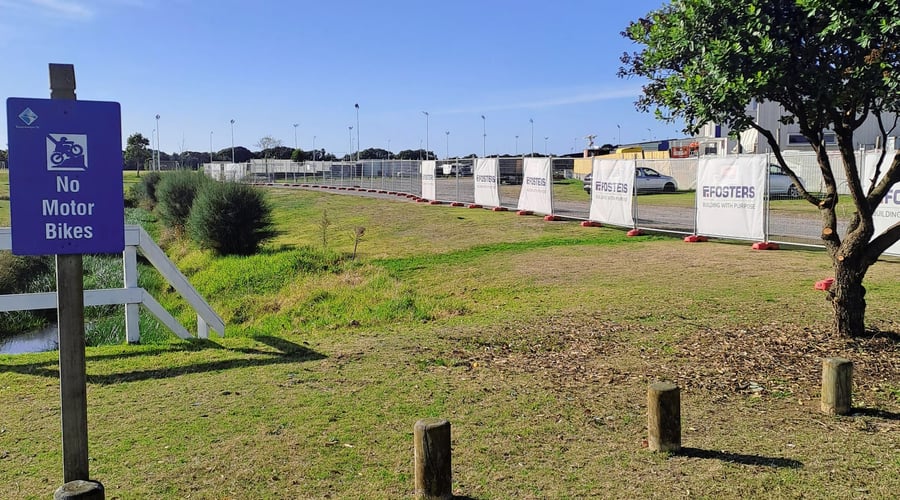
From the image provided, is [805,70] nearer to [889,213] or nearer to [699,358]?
[699,358]

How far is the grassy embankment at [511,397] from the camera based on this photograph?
4637 mm

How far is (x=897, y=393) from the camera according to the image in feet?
19.9

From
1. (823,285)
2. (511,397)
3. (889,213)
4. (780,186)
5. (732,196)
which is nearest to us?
(511,397)

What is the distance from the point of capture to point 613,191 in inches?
764

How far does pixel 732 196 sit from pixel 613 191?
400 cm

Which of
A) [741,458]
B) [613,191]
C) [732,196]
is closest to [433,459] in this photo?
[741,458]

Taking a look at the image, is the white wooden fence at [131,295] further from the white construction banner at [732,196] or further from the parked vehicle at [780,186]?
the parked vehicle at [780,186]

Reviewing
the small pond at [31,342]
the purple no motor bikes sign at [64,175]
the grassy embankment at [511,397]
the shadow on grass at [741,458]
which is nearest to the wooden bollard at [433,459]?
the grassy embankment at [511,397]

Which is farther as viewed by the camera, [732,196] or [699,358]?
[732,196]

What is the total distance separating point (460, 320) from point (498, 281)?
3082 mm

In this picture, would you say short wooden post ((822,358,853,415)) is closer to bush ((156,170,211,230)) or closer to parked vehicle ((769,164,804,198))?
parked vehicle ((769,164,804,198))

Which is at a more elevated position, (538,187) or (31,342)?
(538,187)

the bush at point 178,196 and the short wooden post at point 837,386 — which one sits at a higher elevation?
the bush at point 178,196

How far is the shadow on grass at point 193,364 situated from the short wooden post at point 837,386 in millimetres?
4509
